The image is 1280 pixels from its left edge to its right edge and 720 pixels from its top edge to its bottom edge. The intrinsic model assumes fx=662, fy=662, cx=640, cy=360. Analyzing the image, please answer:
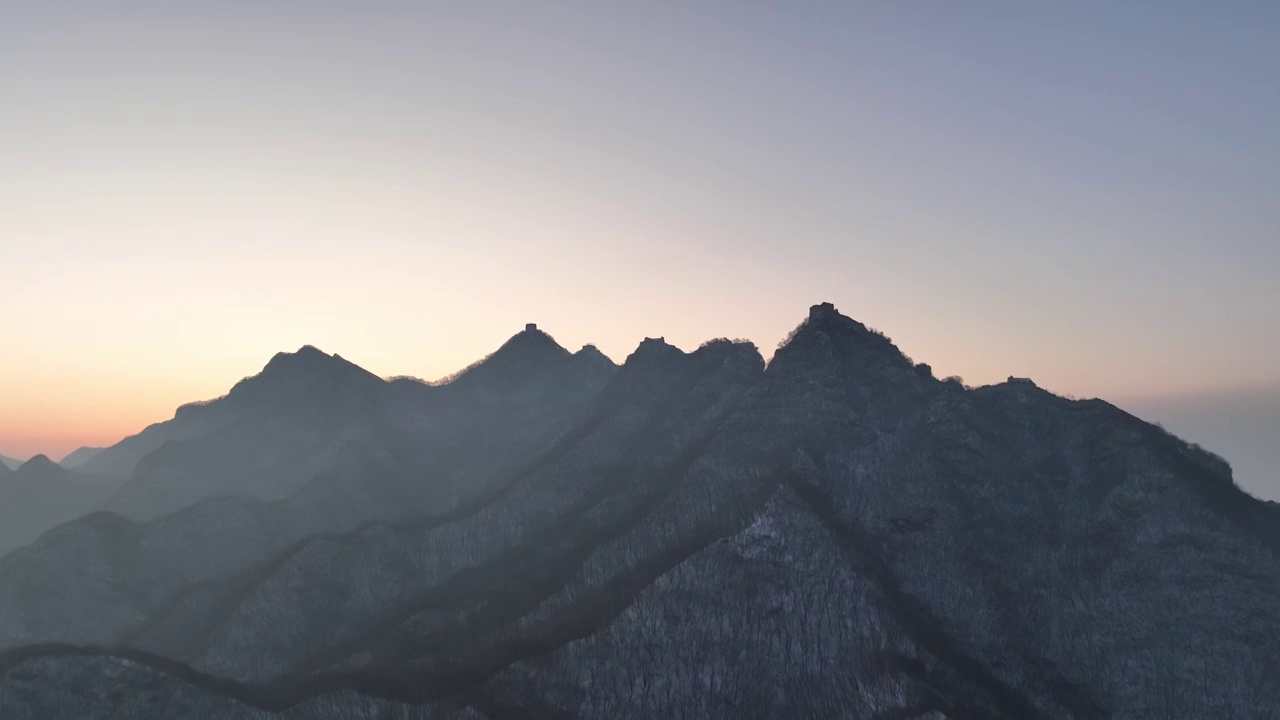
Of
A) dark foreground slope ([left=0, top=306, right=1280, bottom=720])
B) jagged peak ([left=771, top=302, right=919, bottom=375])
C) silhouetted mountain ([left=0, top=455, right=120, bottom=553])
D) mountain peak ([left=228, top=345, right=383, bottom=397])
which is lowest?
dark foreground slope ([left=0, top=306, right=1280, bottom=720])

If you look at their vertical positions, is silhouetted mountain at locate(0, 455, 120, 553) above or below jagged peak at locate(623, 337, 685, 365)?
below

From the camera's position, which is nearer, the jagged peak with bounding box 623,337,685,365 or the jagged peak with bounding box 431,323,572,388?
the jagged peak with bounding box 623,337,685,365

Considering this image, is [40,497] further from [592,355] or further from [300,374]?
[592,355]

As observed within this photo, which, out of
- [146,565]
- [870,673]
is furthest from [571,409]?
[870,673]

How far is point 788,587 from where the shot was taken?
6669 centimetres

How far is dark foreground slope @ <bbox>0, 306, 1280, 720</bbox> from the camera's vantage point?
200 feet

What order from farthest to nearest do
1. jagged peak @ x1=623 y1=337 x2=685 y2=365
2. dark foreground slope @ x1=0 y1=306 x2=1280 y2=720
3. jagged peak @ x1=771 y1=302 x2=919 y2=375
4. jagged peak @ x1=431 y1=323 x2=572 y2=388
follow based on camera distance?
jagged peak @ x1=431 y1=323 x2=572 y2=388 → jagged peak @ x1=623 y1=337 x2=685 y2=365 → jagged peak @ x1=771 y1=302 x2=919 y2=375 → dark foreground slope @ x1=0 y1=306 x2=1280 y2=720

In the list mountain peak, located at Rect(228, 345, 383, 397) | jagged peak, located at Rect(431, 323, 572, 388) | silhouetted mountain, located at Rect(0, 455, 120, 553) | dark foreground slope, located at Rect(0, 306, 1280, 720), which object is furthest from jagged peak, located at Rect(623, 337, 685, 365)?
silhouetted mountain, located at Rect(0, 455, 120, 553)

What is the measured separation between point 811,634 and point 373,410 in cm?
9572

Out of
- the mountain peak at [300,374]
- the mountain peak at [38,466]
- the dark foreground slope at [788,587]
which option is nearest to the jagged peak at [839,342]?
the dark foreground slope at [788,587]

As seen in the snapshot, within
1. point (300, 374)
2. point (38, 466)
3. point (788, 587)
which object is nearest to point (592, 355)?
point (300, 374)

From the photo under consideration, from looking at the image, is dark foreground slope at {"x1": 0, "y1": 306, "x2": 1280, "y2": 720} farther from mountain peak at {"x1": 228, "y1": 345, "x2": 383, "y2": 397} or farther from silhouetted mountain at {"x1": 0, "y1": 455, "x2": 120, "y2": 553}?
silhouetted mountain at {"x1": 0, "y1": 455, "x2": 120, "y2": 553}

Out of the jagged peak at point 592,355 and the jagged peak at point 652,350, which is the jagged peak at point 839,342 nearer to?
the jagged peak at point 652,350

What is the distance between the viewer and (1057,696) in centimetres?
6184
